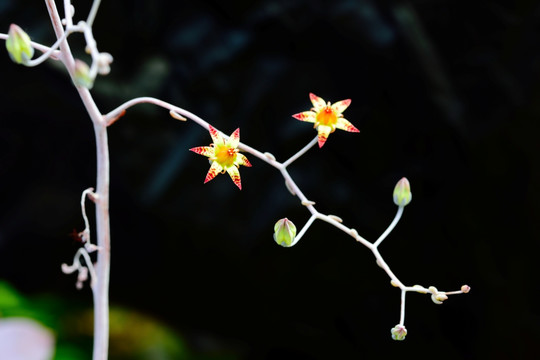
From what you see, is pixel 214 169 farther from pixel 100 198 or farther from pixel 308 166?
pixel 308 166

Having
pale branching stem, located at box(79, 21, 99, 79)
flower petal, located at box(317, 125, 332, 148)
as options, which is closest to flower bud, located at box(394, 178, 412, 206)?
flower petal, located at box(317, 125, 332, 148)

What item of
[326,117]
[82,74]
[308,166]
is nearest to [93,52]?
[82,74]

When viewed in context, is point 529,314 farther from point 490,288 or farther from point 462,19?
point 462,19

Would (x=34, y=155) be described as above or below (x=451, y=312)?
above

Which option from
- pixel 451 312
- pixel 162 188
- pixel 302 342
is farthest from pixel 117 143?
pixel 451 312

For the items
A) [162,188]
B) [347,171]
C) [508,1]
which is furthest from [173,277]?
[508,1]

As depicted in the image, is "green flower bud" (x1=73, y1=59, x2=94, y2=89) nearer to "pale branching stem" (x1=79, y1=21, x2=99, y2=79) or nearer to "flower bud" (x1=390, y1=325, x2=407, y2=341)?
"pale branching stem" (x1=79, y1=21, x2=99, y2=79)

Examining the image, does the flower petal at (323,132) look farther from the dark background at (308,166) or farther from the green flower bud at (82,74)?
the dark background at (308,166)
